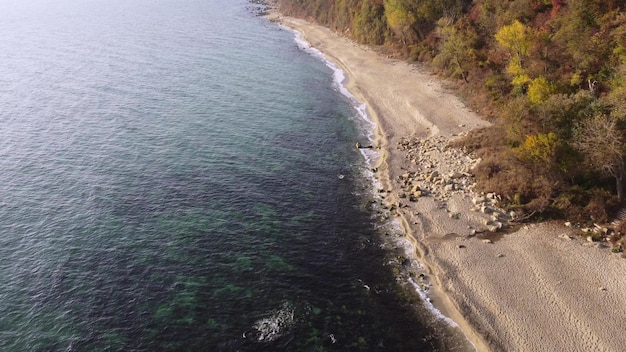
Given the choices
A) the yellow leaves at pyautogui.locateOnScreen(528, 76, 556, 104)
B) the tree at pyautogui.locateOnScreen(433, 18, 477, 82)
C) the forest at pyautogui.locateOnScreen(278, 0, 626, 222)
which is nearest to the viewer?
the forest at pyautogui.locateOnScreen(278, 0, 626, 222)

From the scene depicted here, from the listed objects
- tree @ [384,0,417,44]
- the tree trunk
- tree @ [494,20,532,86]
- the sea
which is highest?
tree @ [494,20,532,86]

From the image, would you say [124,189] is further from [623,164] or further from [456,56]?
[456,56]

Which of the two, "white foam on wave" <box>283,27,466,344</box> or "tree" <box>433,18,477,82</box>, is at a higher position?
"tree" <box>433,18,477,82</box>

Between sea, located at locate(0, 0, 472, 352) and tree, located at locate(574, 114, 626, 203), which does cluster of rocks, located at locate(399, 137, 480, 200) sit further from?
tree, located at locate(574, 114, 626, 203)

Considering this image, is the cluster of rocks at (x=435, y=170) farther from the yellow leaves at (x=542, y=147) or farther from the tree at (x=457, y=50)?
the tree at (x=457, y=50)

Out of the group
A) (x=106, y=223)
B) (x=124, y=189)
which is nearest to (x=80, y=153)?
(x=124, y=189)

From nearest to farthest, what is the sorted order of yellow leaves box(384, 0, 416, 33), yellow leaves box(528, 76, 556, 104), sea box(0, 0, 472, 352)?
sea box(0, 0, 472, 352) → yellow leaves box(528, 76, 556, 104) → yellow leaves box(384, 0, 416, 33)

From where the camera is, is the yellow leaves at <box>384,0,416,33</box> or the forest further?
the yellow leaves at <box>384,0,416,33</box>

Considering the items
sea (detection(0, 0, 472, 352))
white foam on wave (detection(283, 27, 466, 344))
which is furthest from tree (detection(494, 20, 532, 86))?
sea (detection(0, 0, 472, 352))
